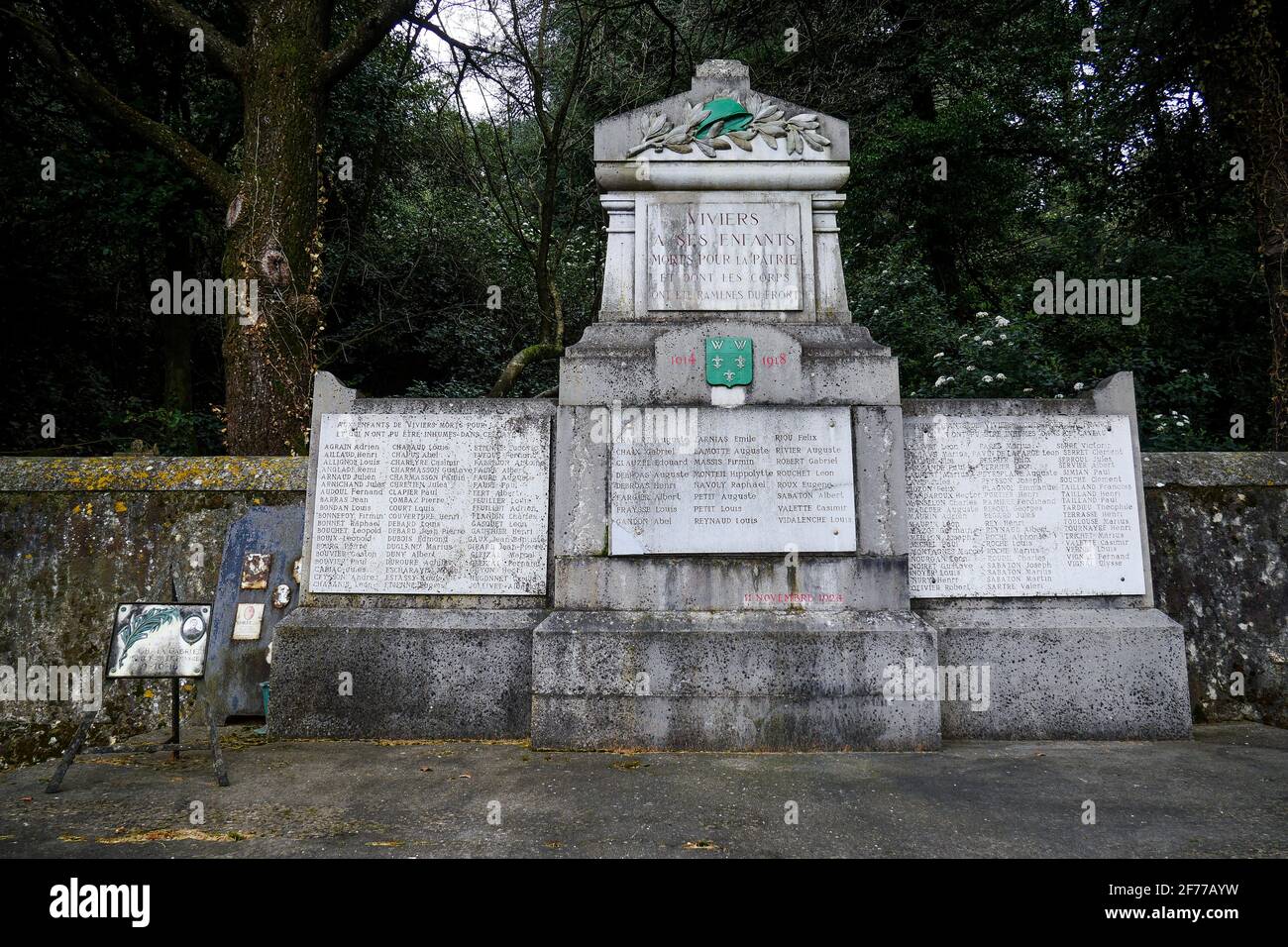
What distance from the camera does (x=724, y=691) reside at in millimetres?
5145

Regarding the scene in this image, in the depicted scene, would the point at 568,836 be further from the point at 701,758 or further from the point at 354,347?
the point at 354,347

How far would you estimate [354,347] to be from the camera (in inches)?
566

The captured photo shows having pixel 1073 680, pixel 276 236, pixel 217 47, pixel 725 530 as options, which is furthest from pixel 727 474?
pixel 217 47

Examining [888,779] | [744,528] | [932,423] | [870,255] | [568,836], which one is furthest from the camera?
[870,255]

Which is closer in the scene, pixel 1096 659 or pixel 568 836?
pixel 568 836

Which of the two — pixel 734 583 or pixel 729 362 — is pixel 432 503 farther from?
pixel 729 362

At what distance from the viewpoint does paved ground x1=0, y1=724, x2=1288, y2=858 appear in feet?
11.8

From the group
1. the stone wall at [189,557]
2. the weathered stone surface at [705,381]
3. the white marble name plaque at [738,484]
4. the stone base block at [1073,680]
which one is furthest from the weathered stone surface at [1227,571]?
the white marble name plaque at [738,484]

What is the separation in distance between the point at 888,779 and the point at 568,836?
1.87 metres

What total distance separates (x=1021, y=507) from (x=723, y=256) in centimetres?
274

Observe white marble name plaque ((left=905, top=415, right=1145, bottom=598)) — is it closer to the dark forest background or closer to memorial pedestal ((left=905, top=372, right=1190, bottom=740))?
memorial pedestal ((left=905, top=372, right=1190, bottom=740))

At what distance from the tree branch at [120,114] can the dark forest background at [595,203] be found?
0.99 meters

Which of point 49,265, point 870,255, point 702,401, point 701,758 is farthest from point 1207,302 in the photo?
point 49,265

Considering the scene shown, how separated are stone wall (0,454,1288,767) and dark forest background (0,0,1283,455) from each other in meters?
2.85
